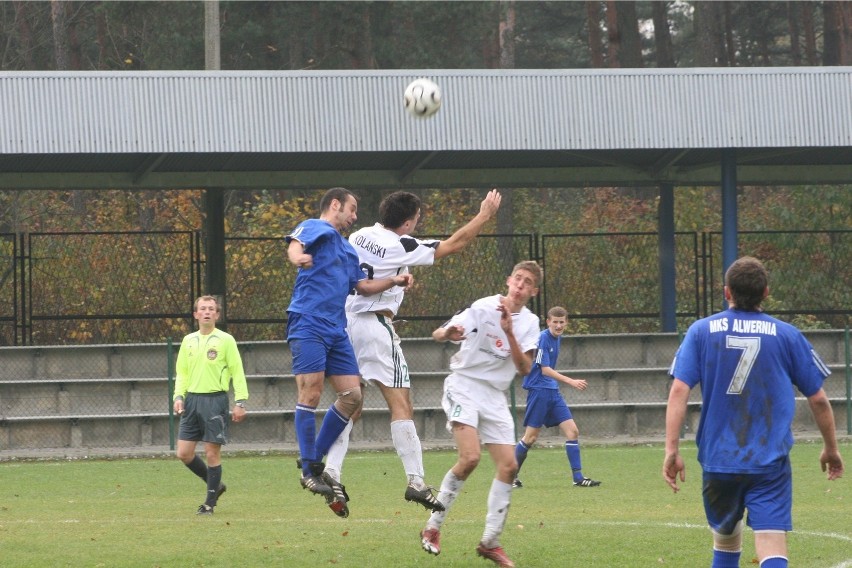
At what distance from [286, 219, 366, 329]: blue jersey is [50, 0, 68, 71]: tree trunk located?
2892 cm

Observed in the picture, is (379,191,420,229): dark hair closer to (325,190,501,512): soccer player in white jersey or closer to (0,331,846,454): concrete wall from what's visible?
(325,190,501,512): soccer player in white jersey

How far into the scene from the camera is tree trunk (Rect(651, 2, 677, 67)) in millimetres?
41562

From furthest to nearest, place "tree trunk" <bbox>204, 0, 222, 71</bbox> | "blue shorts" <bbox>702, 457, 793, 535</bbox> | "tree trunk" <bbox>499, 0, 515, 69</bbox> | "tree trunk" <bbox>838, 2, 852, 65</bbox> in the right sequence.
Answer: "tree trunk" <bbox>838, 2, 852, 65</bbox> → "tree trunk" <bbox>499, 0, 515, 69</bbox> → "tree trunk" <bbox>204, 0, 222, 71</bbox> → "blue shorts" <bbox>702, 457, 793, 535</bbox>

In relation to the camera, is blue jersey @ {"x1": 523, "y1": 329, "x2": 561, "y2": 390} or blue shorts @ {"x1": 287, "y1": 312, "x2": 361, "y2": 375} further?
blue jersey @ {"x1": 523, "y1": 329, "x2": 561, "y2": 390}

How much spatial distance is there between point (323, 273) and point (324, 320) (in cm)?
31

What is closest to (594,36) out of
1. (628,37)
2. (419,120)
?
(628,37)

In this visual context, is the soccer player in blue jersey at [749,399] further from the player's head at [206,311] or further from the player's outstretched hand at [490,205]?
the player's head at [206,311]

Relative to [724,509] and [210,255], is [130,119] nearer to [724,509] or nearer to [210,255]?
[210,255]

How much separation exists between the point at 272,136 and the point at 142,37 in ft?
61.6

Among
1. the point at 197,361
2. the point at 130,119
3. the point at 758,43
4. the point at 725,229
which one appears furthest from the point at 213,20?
the point at 758,43

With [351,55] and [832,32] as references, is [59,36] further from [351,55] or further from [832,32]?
[832,32]

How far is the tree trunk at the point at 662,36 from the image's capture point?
41.6 metres

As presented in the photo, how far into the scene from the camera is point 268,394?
19.6 m

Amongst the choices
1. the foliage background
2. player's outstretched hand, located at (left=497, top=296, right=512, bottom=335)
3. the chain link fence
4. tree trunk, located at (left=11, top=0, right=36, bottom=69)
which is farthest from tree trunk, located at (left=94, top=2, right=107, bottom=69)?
player's outstretched hand, located at (left=497, top=296, right=512, bottom=335)
